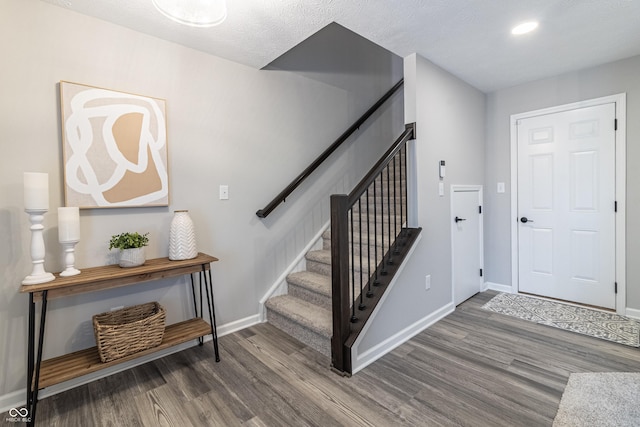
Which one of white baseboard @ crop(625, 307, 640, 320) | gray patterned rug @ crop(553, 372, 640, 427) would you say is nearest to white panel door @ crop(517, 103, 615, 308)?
white baseboard @ crop(625, 307, 640, 320)

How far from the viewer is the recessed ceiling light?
2.09 meters

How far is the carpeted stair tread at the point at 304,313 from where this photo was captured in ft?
7.22

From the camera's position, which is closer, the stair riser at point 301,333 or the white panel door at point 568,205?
the stair riser at point 301,333

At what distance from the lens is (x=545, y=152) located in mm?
3164

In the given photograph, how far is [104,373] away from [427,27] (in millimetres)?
Answer: 3177

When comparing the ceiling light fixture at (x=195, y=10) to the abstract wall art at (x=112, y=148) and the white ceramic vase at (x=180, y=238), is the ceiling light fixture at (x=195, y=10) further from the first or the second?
the white ceramic vase at (x=180, y=238)

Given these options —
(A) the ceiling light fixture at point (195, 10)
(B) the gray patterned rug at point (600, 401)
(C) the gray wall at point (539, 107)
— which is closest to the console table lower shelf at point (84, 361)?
(A) the ceiling light fixture at point (195, 10)

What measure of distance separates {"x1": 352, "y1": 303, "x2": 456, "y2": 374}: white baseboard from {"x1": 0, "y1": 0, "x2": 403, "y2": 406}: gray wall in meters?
1.12

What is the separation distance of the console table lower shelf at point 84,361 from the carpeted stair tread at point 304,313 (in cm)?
64

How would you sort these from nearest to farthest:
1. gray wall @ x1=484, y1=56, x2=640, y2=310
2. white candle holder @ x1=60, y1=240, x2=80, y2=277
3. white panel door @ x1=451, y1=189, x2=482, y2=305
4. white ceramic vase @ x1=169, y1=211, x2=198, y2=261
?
1. white candle holder @ x1=60, y1=240, x2=80, y2=277
2. white ceramic vase @ x1=169, y1=211, x2=198, y2=261
3. gray wall @ x1=484, y1=56, x2=640, y2=310
4. white panel door @ x1=451, y1=189, x2=482, y2=305

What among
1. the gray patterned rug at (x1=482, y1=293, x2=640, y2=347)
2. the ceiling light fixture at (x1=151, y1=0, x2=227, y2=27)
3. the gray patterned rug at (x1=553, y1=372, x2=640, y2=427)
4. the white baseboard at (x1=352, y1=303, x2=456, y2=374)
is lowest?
the gray patterned rug at (x1=553, y1=372, x2=640, y2=427)

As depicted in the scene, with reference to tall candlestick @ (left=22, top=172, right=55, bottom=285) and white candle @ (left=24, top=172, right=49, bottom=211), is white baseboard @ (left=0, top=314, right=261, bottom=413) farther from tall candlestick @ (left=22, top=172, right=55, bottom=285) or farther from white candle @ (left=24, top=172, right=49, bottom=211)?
white candle @ (left=24, top=172, right=49, bottom=211)

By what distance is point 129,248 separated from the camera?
6.10ft

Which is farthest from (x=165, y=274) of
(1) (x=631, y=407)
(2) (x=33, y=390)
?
(1) (x=631, y=407)
